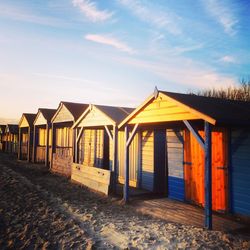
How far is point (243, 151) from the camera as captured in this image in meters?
7.80

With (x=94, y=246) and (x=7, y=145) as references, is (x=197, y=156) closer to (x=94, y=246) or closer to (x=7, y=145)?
(x=94, y=246)

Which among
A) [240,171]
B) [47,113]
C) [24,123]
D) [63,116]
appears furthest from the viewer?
[24,123]

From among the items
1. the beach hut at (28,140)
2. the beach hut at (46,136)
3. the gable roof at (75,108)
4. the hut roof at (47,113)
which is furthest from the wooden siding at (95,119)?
the beach hut at (28,140)

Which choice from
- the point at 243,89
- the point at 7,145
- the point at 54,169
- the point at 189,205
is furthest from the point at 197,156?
the point at 7,145

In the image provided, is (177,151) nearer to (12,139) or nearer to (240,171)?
(240,171)

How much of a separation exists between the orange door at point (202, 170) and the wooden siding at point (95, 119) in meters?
3.61

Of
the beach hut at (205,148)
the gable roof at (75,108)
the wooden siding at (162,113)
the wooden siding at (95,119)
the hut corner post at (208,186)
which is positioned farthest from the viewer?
the gable roof at (75,108)

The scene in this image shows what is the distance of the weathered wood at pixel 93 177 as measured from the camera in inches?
433

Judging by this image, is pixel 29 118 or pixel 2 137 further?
pixel 2 137

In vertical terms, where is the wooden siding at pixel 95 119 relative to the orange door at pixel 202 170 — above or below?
above

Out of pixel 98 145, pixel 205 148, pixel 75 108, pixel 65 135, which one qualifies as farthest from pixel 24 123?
pixel 205 148

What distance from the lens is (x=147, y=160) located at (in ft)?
39.2

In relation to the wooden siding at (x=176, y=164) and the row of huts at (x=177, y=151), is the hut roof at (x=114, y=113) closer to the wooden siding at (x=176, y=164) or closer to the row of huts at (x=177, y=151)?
the row of huts at (x=177, y=151)

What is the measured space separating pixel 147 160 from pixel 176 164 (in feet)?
6.46
